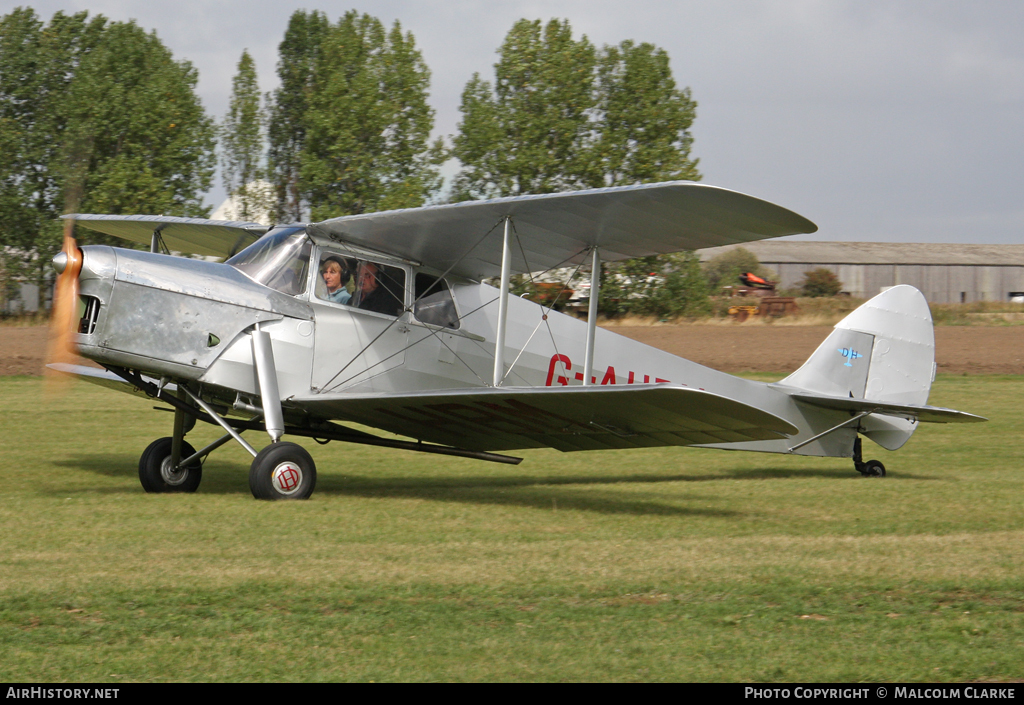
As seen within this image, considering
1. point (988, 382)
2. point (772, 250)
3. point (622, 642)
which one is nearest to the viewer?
point (622, 642)

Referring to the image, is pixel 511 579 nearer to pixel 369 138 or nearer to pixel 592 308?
pixel 592 308

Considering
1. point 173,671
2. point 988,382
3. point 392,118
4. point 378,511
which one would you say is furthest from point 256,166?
point 173,671

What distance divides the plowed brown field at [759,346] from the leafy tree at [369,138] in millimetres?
10919

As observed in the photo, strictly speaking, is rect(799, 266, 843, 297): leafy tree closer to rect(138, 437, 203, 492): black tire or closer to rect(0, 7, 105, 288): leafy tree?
rect(0, 7, 105, 288): leafy tree

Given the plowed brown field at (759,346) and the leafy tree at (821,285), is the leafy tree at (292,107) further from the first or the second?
the leafy tree at (821,285)

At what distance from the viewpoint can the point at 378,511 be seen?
7.82 m

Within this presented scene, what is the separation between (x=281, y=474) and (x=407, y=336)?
75.9 inches

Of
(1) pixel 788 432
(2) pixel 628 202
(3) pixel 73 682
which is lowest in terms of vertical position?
(3) pixel 73 682

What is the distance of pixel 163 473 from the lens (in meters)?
8.81

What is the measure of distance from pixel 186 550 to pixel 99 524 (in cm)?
122

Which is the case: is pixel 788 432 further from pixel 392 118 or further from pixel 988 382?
pixel 392 118

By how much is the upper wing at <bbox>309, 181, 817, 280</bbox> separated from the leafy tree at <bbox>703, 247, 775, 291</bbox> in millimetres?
39726

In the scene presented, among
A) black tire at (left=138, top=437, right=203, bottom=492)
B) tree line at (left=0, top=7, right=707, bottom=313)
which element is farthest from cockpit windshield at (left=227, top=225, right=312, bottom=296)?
tree line at (left=0, top=7, right=707, bottom=313)

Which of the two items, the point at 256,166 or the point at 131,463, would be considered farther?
the point at 256,166
